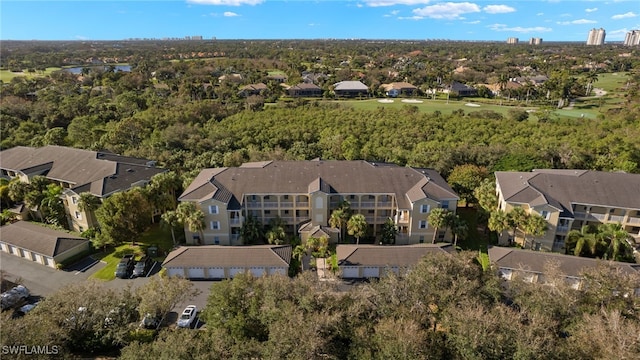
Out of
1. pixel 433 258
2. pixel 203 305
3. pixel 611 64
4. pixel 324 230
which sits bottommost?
pixel 203 305

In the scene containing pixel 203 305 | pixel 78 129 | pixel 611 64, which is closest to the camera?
pixel 203 305

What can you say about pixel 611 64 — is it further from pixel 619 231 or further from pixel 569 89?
pixel 619 231

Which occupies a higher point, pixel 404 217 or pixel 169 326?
pixel 404 217

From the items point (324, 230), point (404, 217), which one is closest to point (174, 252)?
point (324, 230)

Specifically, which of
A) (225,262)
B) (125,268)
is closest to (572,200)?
(225,262)

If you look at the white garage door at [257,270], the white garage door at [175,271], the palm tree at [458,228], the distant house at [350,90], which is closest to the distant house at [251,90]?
the distant house at [350,90]

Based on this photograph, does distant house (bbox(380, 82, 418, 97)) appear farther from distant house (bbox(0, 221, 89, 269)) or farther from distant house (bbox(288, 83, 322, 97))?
distant house (bbox(0, 221, 89, 269))
